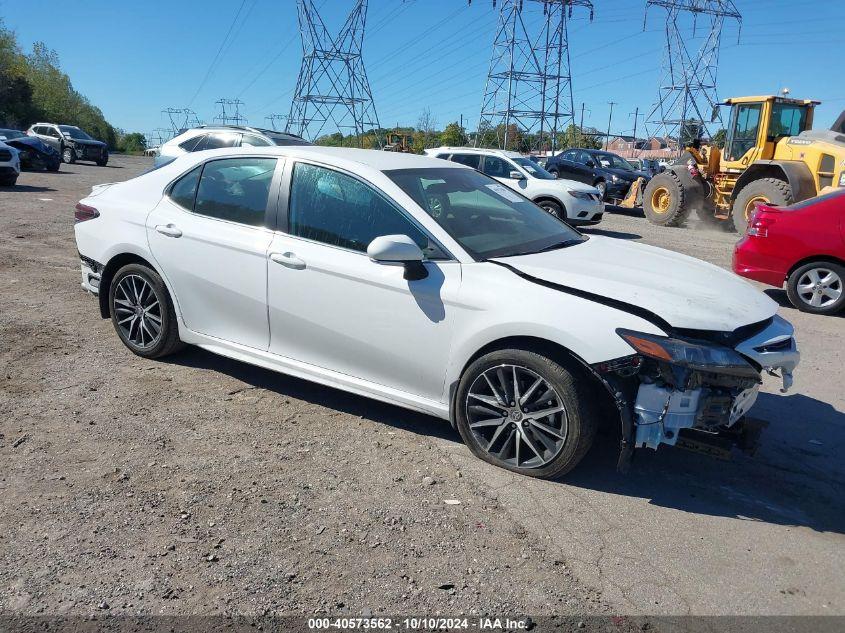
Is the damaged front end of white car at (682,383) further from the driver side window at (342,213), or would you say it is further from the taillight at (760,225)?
the taillight at (760,225)

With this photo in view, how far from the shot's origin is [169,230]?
5.00 meters

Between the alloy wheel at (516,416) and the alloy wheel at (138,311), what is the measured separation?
2.63 metres

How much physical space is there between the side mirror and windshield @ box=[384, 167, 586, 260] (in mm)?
304

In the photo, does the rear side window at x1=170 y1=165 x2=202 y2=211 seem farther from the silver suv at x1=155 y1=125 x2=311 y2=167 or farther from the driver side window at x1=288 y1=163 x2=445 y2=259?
the silver suv at x1=155 y1=125 x2=311 y2=167

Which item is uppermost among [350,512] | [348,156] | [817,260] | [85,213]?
[348,156]

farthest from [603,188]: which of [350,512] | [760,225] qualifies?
[350,512]

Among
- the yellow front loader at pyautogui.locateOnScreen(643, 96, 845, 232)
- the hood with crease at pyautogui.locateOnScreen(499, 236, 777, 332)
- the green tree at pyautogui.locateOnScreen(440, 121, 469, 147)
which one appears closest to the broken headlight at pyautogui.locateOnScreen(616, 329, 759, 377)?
the hood with crease at pyautogui.locateOnScreen(499, 236, 777, 332)

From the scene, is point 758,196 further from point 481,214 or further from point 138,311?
point 138,311

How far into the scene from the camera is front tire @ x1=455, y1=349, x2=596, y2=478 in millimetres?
3578

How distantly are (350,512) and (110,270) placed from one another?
3.12m

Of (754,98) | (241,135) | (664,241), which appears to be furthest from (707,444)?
(754,98)

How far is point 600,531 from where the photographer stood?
335 centimetres

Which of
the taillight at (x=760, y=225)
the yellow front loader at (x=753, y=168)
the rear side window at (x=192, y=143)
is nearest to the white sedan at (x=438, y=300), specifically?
the taillight at (x=760, y=225)

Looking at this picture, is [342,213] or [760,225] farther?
[760,225]
